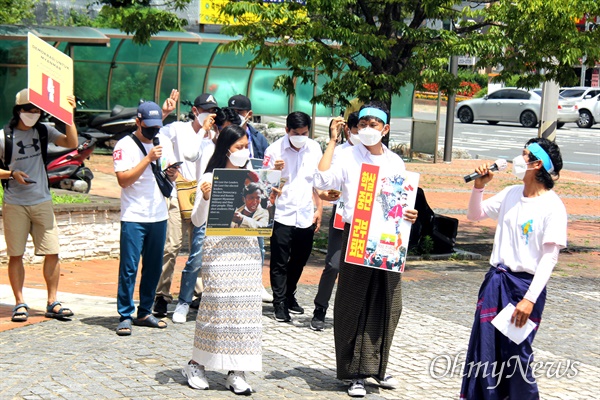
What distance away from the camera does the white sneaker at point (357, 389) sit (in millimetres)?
6160

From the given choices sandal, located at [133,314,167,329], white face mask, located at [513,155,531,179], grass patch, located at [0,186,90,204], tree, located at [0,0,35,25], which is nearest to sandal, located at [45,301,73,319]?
sandal, located at [133,314,167,329]

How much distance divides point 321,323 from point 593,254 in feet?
19.5

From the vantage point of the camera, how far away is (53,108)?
7.34 metres

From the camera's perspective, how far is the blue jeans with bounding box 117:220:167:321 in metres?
7.33

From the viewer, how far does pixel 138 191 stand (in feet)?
24.0

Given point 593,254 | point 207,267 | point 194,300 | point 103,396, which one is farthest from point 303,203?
point 593,254

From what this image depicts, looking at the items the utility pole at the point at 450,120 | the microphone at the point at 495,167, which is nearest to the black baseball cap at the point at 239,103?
the microphone at the point at 495,167

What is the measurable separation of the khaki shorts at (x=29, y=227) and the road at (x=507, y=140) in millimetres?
17509

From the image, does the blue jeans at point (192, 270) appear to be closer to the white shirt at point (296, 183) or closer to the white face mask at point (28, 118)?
the white shirt at point (296, 183)

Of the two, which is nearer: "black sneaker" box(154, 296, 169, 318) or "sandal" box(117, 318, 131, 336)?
"sandal" box(117, 318, 131, 336)

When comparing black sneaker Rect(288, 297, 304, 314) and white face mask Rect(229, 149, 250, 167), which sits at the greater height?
white face mask Rect(229, 149, 250, 167)

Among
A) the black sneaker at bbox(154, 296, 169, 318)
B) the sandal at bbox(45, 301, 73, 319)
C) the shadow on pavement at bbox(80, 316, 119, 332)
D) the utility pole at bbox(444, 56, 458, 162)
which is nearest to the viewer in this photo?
the shadow on pavement at bbox(80, 316, 119, 332)

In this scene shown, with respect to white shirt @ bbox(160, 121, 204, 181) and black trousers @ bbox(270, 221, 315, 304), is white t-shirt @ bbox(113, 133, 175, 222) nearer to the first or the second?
white shirt @ bbox(160, 121, 204, 181)

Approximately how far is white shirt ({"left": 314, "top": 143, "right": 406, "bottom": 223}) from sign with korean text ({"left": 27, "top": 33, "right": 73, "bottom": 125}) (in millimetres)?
2241
